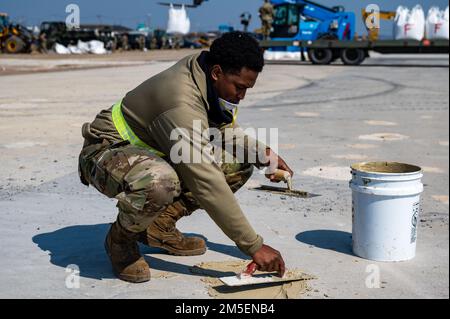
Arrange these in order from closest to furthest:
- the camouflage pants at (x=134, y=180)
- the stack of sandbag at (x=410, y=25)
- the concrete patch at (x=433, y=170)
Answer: the camouflage pants at (x=134, y=180)
the concrete patch at (x=433, y=170)
the stack of sandbag at (x=410, y=25)

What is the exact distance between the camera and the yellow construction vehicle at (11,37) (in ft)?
119

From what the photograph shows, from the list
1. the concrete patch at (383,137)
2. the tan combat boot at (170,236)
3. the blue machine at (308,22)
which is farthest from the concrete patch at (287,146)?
the blue machine at (308,22)

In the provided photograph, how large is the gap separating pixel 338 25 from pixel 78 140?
73.1 feet

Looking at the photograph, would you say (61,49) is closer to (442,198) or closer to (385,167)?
(442,198)

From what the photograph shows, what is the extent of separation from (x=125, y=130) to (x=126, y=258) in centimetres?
69

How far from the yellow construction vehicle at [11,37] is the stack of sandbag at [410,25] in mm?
22771

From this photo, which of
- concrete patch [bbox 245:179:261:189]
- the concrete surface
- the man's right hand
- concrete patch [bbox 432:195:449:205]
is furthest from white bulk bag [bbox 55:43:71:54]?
the man's right hand

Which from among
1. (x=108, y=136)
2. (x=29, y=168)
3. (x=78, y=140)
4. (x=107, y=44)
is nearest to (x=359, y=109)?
(x=78, y=140)

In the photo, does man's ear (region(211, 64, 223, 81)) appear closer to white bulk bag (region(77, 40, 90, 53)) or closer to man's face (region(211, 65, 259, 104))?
man's face (region(211, 65, 259, 104))

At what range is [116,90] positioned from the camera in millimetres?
13562

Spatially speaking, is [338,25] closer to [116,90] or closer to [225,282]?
[116,90]

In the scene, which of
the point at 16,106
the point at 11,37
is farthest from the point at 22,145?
the point at 11,37

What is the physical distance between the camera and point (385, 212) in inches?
135

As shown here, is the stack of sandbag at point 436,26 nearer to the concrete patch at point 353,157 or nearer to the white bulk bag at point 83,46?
the concrete patch at point 353,157
